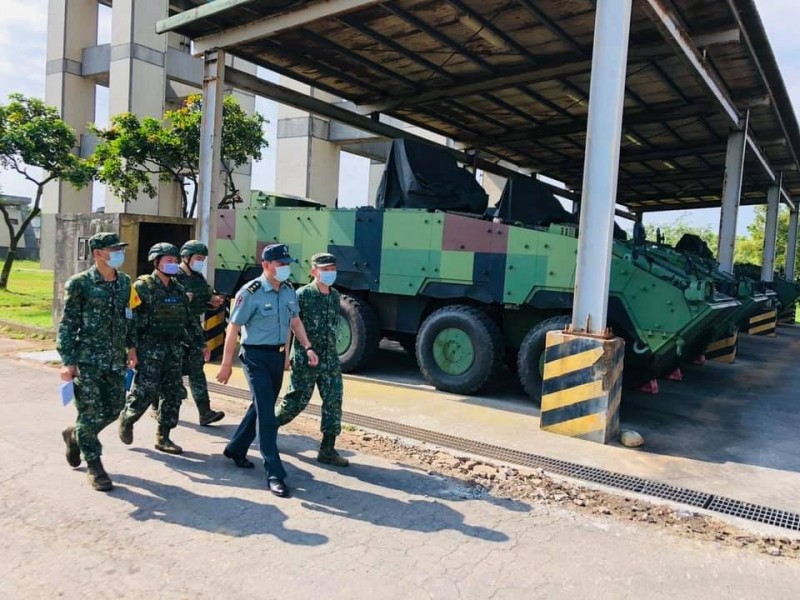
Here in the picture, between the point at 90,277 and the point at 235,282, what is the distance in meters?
4.98

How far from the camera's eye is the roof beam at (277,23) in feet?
23.5

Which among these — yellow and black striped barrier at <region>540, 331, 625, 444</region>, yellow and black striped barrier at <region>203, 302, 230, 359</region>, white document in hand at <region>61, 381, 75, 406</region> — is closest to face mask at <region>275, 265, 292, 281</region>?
white document in hand at <region>61, 381, 75, 406</region>

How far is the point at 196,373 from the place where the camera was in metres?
5.34

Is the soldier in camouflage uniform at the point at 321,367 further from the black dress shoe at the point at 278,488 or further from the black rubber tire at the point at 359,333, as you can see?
the black rubber tire at the point at 359,333

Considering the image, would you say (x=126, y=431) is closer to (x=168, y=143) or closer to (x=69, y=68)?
(x=168, y=143)

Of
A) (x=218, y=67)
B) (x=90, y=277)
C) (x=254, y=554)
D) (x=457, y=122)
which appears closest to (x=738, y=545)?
(x=254, y=554)

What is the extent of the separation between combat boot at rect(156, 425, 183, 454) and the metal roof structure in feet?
16.3

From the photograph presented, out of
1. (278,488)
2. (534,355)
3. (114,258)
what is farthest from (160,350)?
(534,355)

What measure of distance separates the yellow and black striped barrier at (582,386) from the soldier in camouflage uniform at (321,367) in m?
2.05

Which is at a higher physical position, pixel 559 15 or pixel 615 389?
pixel 559 15

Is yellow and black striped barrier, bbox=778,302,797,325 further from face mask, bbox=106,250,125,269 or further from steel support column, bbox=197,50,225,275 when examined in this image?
face mask, bbox=106,250,125,269

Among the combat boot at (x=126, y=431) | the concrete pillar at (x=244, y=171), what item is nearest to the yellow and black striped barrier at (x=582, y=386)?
the combat boot at (x=126, y=431)

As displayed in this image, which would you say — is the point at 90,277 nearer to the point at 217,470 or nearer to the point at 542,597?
the point at 217,470

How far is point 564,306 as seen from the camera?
657 centimetres
